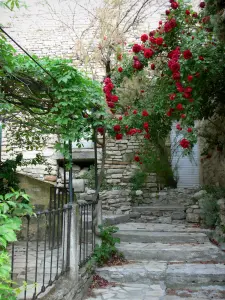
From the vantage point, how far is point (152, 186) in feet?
31.1

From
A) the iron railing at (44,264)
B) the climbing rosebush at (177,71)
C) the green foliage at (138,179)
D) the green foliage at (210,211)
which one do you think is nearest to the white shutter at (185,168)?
the green foliage at (138,179)

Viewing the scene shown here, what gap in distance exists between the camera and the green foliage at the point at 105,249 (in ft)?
15.6

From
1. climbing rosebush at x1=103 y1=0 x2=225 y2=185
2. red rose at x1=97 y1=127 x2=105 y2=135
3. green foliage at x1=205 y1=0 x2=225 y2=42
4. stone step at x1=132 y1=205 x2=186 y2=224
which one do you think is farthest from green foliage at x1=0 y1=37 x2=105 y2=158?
stone step at x1=132 y1=205 x2=186 y2=224

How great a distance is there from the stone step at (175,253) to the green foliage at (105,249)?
0.29m

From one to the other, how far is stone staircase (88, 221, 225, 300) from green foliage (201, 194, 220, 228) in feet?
2.16

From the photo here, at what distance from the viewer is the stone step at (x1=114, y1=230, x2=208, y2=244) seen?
19.4 feet

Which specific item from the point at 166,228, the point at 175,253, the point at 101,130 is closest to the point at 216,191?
the point at 166,228

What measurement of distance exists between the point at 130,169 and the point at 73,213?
20.0 ft

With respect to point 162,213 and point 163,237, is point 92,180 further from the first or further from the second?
point 163,237

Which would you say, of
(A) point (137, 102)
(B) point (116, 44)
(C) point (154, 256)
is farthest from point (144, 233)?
(B) point (116, 44)

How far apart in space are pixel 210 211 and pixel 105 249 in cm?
272

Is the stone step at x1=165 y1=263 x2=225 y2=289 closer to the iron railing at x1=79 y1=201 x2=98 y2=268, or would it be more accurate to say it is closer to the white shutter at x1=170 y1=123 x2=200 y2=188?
the iron railing at x1=79 y1=201 x2=98 y2=268

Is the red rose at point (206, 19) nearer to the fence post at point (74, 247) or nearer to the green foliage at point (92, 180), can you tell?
the fence post at point (74, 247)

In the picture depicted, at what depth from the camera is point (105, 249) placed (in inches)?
192
